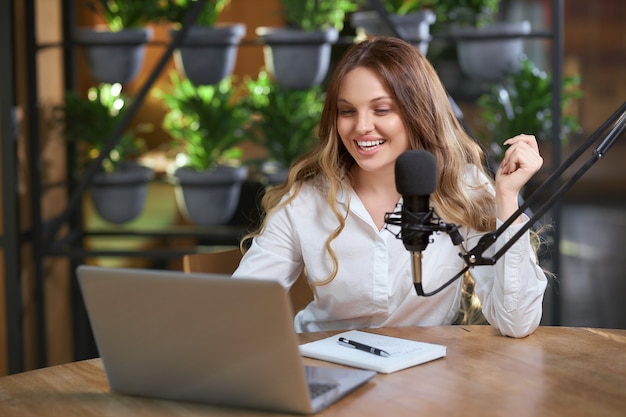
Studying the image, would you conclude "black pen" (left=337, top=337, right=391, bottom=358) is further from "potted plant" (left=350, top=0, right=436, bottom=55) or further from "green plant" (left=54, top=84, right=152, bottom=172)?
"green plant" (left=54, top=84, right=152, bottom=172)

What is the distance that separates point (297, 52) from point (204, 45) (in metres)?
0.33

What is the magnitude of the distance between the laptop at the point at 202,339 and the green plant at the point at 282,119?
215cm

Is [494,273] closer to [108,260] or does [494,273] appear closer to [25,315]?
[25,315]

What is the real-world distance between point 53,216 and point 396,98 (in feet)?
6.47

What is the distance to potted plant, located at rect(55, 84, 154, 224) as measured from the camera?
3510 mm

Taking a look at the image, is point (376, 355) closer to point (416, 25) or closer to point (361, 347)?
point (361, 347)

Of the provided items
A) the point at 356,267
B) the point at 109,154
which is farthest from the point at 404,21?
the point at 356,267

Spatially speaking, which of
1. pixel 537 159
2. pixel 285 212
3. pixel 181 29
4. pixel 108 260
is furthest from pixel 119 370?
pixel 108 260

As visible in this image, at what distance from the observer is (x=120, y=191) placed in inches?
140

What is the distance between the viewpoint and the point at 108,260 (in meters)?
4.45

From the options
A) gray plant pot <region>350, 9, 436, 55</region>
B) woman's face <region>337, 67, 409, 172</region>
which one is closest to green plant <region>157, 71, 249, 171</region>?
gray plant pot <region>350, 9, 436, 55</region>

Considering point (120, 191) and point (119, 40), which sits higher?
point (119, 40)

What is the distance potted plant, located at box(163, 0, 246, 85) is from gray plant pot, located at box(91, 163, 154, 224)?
406 mm

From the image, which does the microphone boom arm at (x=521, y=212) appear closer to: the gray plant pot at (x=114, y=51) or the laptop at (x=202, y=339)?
the laptop at (x=202, y=339)
